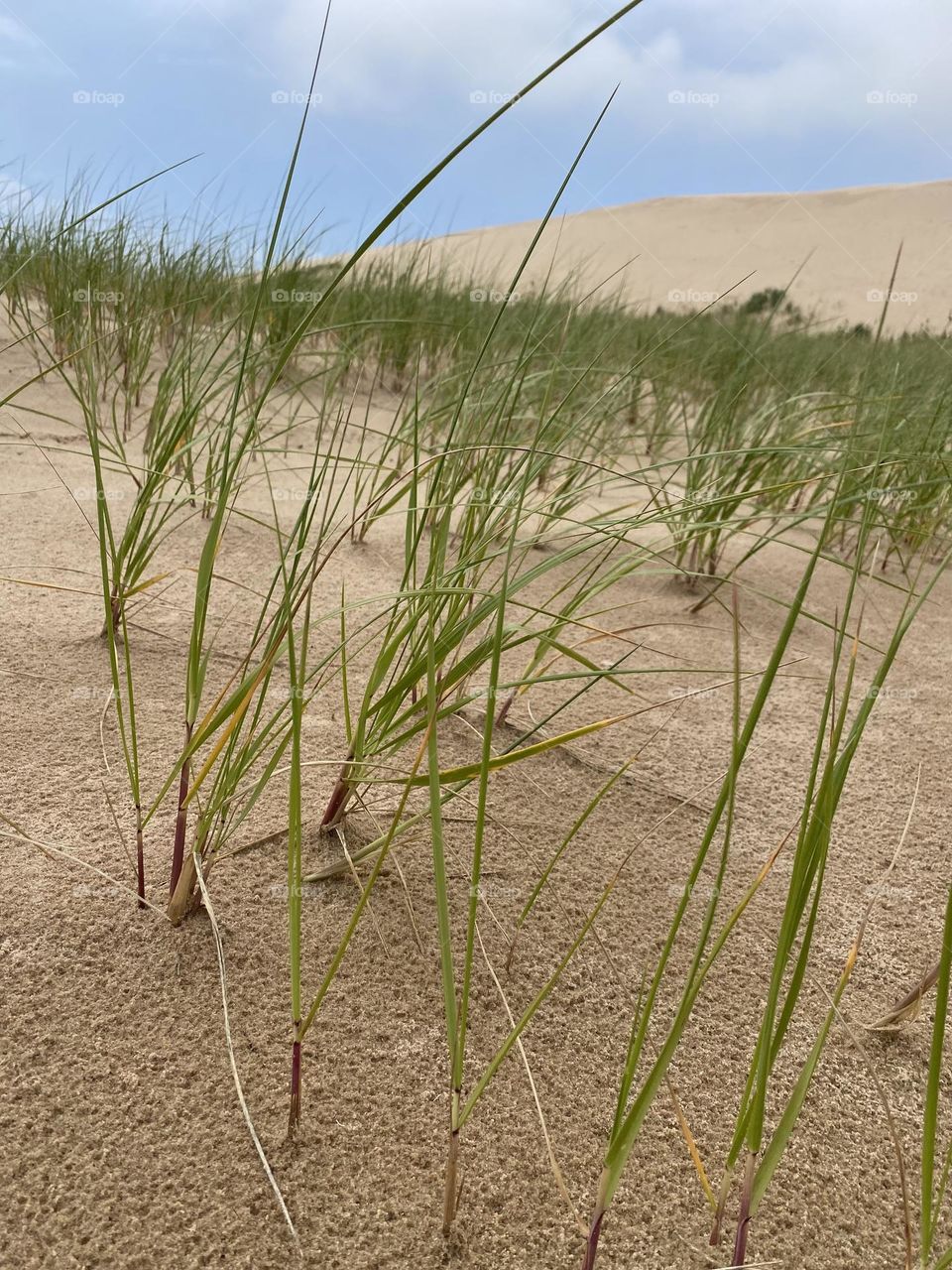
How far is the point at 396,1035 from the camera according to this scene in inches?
31.5

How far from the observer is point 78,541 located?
191 centimetres

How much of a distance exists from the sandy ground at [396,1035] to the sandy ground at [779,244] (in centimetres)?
2161

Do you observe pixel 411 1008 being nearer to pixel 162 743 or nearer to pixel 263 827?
pixel 263 827

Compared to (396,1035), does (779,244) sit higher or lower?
higher

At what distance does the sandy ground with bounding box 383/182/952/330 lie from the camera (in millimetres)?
24344

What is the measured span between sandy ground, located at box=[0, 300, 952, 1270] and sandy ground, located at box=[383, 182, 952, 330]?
2161 cm

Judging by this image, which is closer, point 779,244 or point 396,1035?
point 396,1035

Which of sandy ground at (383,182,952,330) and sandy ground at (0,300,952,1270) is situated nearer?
sandy ground at (0,300,952,1270)

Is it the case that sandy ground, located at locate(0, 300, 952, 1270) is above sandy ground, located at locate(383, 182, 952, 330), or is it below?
below

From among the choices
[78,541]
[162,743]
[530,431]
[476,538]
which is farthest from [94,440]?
[530,431]

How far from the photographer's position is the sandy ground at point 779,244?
958 inches

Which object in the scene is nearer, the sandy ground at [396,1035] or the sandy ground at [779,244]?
the sandy ground at [396,1035]

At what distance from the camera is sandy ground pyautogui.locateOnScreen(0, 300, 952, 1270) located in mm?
657

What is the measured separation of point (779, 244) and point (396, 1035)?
34.4 meters
